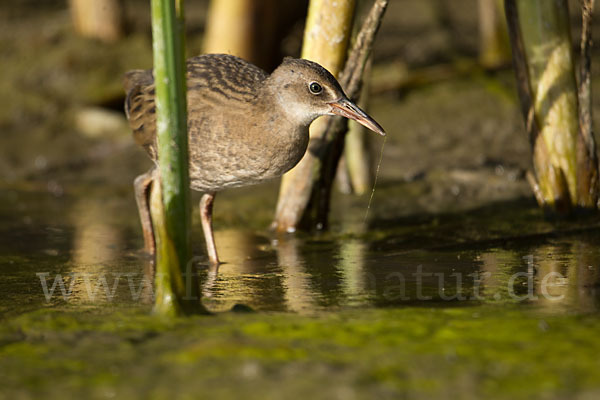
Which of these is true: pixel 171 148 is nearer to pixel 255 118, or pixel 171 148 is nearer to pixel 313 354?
pixel 313 354

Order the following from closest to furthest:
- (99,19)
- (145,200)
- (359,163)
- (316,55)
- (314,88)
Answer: (314,88)
(316,55)
(145,200)
(359,163)
(99,19)

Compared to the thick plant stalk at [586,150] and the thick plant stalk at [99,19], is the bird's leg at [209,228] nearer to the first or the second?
the thick plant stalk at [586,150]

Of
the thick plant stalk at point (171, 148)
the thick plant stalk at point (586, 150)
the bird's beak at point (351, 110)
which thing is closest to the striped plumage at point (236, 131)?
the bird's beak at point (351, 110)

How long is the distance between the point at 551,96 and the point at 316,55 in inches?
62.4

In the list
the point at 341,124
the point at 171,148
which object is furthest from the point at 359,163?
the point at 171,148

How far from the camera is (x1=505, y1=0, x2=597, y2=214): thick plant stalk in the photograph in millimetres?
5512

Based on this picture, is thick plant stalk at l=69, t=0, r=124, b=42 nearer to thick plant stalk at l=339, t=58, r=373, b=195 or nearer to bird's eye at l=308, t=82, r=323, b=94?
thick plant stalk at l=339, t=58, r=373, b=195

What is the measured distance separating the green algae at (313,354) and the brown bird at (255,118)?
1.45m

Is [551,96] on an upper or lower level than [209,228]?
upper

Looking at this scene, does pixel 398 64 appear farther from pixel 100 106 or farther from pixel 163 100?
pixel 163 100

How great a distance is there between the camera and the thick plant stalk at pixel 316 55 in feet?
17.9

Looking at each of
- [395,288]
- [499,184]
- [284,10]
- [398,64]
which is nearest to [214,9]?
[284,10]

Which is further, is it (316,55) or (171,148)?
(316,55)

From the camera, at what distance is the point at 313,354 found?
10.2ft
